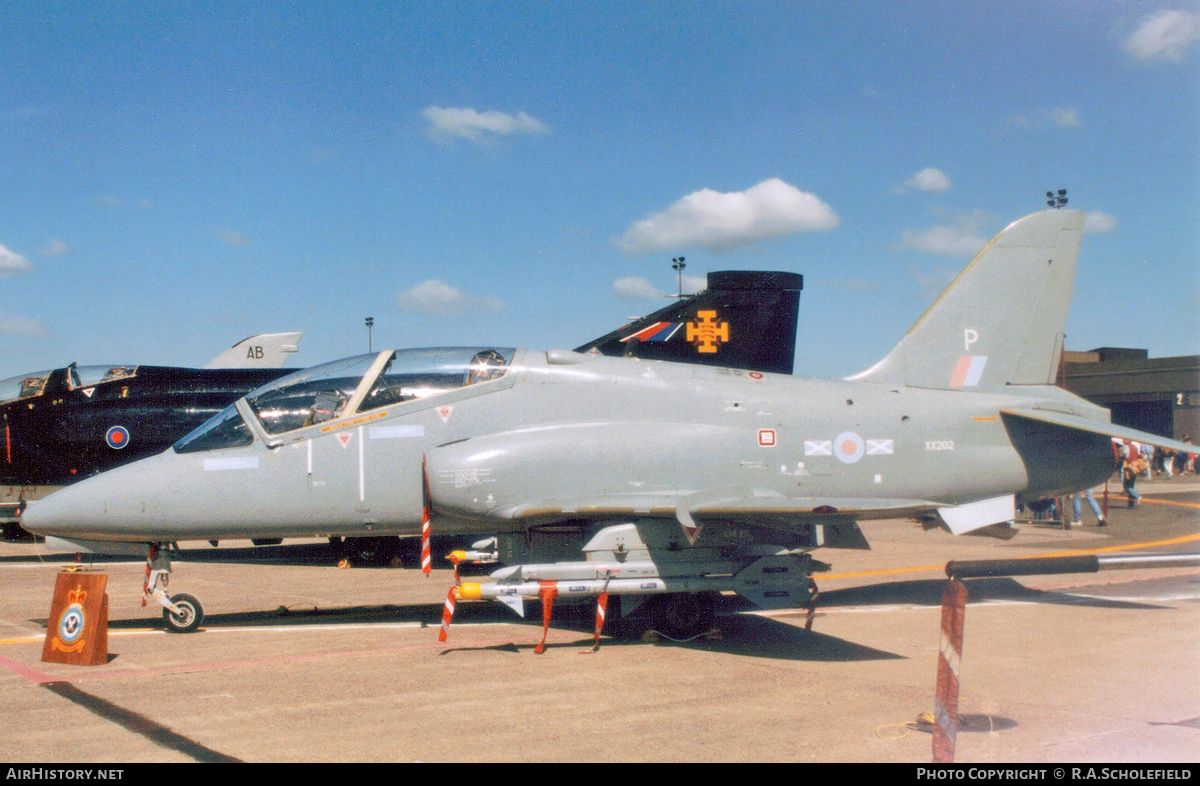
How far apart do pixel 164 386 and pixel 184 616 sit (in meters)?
7.03

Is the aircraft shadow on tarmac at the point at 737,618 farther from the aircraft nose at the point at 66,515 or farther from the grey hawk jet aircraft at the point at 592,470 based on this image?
the aircraft nose at the point at 66,515

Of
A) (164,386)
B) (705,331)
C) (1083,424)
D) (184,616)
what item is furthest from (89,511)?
(1083,424)

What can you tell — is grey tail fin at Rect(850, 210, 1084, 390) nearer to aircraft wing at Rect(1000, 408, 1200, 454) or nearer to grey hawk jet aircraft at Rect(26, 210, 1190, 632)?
grey hawk jet aircraft at Rect(26, 210, 1190, 632)

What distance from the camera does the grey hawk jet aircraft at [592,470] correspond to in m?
8.20

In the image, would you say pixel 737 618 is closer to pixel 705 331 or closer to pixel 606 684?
pixel 606 684

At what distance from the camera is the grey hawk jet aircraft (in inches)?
323

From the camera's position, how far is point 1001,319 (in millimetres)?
10648

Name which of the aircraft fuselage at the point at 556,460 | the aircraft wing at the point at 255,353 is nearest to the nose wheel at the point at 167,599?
the aircraft fuselage at the point at 556,460

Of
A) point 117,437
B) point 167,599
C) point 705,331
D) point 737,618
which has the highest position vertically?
point 705,331

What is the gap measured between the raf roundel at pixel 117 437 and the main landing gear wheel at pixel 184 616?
A: 6.58 m

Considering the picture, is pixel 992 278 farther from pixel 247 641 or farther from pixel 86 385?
pixel 86 385

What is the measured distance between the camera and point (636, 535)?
8.29 m

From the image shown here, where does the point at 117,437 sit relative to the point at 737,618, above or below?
above

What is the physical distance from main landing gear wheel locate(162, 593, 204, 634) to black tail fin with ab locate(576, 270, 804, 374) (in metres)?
6.37
